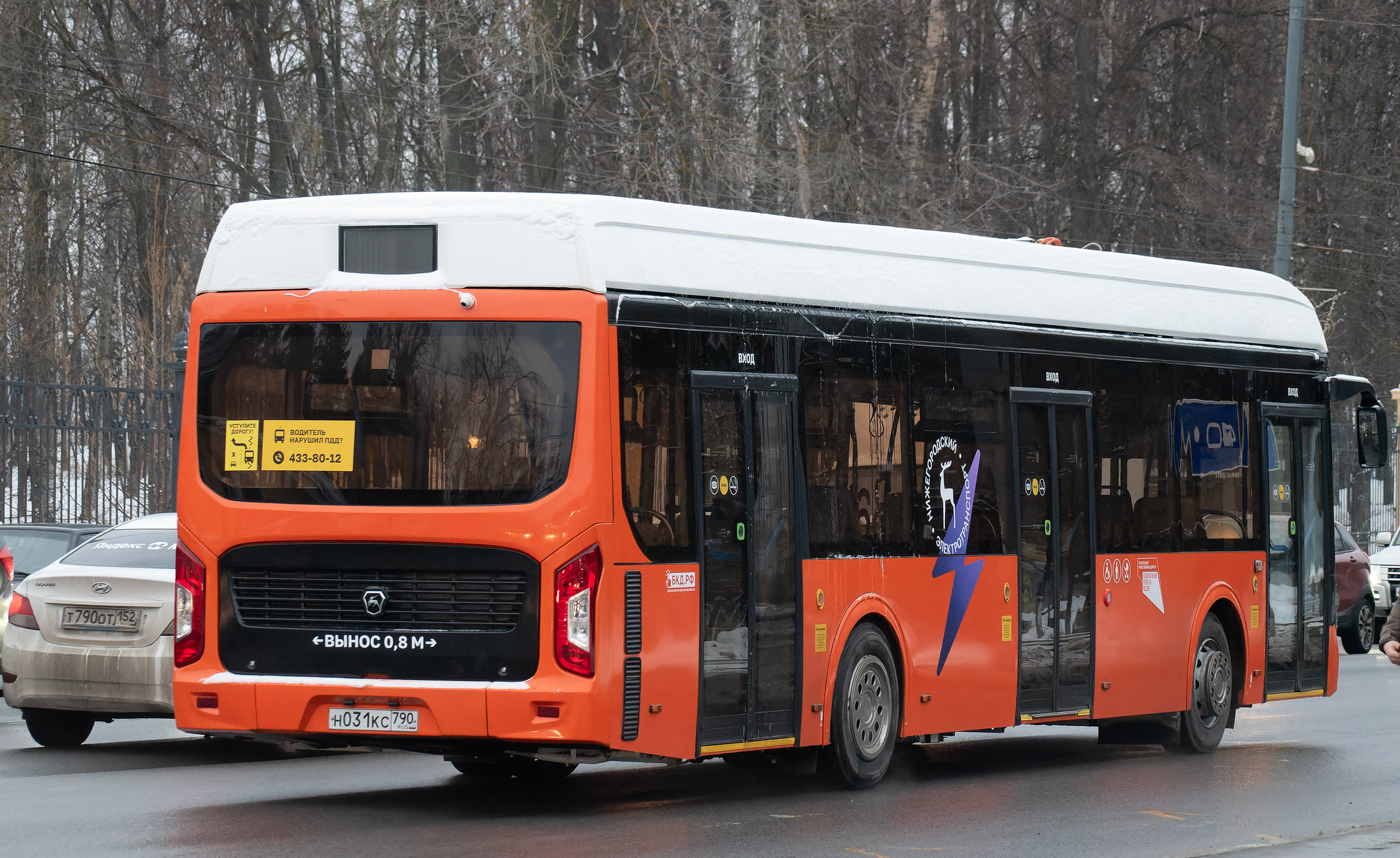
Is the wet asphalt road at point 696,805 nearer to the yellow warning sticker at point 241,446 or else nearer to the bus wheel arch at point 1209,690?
the bus wheel arch at point 1209,690

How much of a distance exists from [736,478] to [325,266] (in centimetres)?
226

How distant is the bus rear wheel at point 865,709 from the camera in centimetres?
1075

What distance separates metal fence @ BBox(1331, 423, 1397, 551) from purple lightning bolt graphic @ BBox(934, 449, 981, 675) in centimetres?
2389

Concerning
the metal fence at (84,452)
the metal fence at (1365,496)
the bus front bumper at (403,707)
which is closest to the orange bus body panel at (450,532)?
the bus front bumper at (403,707)

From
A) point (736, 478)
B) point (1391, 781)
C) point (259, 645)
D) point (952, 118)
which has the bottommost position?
point (1391, 781)

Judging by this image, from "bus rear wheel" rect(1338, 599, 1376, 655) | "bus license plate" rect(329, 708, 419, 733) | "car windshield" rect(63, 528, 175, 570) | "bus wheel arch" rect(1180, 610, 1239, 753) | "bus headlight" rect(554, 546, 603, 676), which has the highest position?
"car windshield" rect(63, 528, 175, 570)

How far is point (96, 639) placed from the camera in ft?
39.9

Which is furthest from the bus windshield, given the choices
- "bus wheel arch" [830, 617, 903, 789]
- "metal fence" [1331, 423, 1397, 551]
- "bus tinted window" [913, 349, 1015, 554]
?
"metal fence" [1331, 423, 1397, 551]

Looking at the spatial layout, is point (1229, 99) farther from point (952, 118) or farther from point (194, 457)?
point (194, 457)

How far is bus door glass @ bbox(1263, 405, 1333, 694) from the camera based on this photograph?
14445 millimetres

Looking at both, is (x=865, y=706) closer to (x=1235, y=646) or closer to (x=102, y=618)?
(x=1235, y=646)

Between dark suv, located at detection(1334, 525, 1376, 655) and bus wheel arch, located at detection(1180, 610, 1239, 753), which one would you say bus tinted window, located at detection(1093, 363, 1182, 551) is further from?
dark suv, located at detection(1334, 525, 1376, 655)

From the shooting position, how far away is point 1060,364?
1255 centimetres

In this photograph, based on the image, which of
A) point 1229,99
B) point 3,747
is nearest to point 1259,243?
point 1229,99
